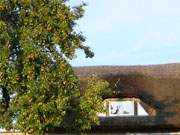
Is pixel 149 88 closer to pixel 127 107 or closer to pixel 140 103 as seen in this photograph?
pixel 140 103

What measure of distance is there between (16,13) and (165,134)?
1310cm

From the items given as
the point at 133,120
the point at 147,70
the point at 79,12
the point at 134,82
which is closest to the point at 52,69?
the point at 79,12

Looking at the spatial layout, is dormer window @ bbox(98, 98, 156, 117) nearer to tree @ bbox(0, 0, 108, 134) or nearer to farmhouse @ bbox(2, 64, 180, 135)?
farmhouse @ bbox(2, 64, 180, 135)

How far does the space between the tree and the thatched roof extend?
9.65 meters

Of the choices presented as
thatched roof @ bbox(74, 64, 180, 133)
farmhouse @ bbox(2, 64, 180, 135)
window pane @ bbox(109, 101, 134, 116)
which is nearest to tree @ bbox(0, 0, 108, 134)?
farmhouse @ bbox(2, 64, 180, 135)

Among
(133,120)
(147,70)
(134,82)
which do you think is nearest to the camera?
(133,120)

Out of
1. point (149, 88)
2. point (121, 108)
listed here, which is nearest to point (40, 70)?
point (121, 108)

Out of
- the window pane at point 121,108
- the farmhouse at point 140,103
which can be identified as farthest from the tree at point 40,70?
the window pane at point 121,108

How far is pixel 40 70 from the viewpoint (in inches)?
851

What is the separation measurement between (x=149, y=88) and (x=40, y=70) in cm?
1472

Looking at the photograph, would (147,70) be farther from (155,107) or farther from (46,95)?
(46,95)

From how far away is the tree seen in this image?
21172mm

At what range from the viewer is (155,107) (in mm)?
33250

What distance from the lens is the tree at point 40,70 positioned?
834 inches
